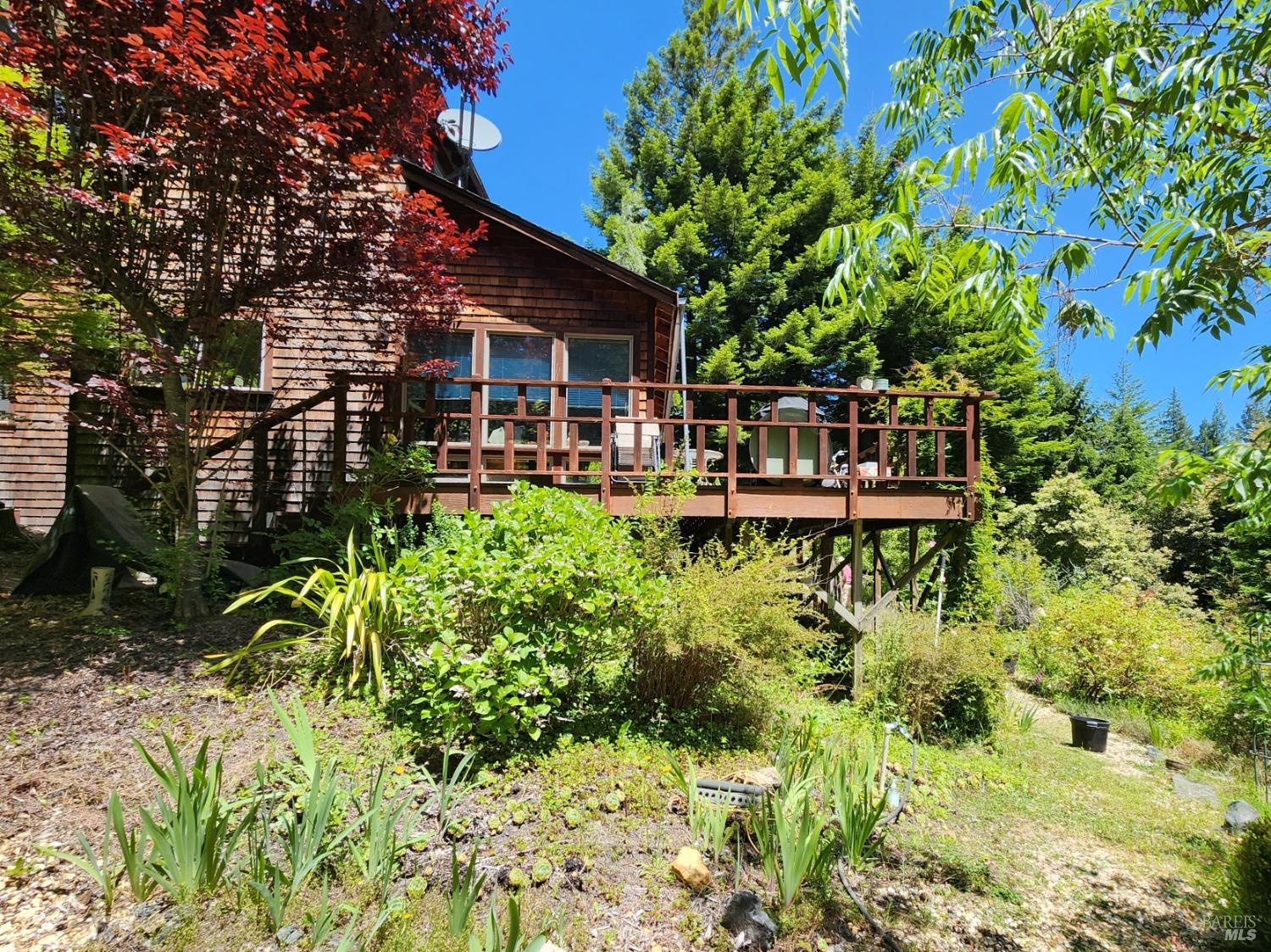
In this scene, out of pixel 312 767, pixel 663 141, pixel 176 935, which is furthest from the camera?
pixel 663 141

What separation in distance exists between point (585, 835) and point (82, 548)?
545 centimetres

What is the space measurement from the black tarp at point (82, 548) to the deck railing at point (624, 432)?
194 cm

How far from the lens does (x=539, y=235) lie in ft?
27.9

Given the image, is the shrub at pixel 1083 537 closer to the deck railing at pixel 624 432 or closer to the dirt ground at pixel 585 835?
the deck railing at pixel 624 432

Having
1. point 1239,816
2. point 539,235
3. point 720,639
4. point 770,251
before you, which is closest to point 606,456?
point 720,639

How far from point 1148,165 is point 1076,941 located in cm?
373

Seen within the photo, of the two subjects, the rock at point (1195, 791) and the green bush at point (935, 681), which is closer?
the rock at point (1195, 791)

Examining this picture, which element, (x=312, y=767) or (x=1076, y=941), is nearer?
(x=312, y=767)

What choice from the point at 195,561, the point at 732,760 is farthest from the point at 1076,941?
the point at 195,561

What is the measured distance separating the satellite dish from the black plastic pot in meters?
11.5

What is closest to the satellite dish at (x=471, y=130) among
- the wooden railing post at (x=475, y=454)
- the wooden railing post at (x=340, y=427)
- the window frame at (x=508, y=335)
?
the window frame at (x=508, y=335)

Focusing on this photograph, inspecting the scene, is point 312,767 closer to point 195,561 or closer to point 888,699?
point 195,561

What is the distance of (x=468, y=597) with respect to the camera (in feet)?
12.7

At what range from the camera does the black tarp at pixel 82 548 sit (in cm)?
555
